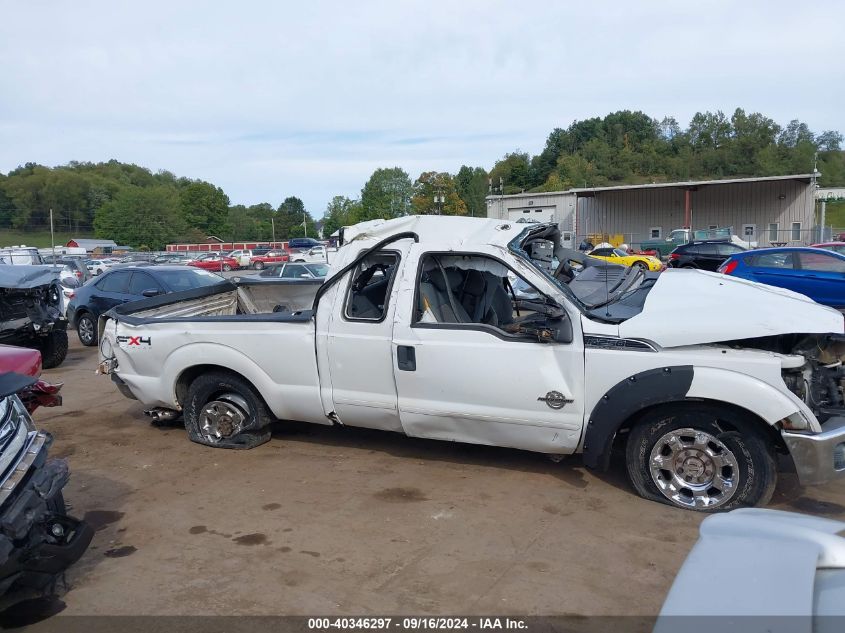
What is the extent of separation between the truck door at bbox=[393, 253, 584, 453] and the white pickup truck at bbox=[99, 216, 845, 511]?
0.4 inches

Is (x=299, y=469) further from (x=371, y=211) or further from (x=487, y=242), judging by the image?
(x=371, y=211)

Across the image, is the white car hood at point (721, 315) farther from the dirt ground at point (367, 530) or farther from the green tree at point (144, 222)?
the green tree at point (144, 222)

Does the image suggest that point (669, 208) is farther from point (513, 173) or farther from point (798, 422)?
point (513, 173)

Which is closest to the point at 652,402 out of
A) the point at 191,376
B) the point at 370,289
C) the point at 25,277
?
the point at 370,289

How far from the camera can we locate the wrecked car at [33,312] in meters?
10.4

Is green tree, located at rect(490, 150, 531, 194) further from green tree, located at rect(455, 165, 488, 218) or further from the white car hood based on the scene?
the white car hood

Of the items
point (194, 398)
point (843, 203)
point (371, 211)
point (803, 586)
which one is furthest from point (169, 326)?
point (843, 203)

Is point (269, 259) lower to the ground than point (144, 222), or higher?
lower

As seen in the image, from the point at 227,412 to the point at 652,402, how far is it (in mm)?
3680

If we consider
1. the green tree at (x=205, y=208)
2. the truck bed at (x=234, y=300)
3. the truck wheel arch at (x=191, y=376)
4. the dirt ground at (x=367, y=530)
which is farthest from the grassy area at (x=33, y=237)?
the dirt ground at (x=367, y=530)

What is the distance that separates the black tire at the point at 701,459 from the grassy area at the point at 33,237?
102m

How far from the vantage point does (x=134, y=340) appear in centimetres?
651

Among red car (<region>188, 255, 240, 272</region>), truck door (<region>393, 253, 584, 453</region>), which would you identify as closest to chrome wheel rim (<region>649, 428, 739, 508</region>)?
truck door (<region>393, 253, 584, 453</region>)

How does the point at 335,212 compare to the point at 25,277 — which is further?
the point at 335,212
